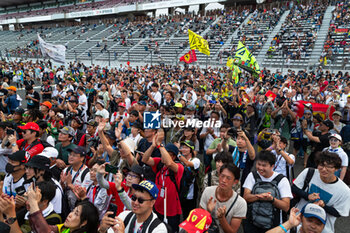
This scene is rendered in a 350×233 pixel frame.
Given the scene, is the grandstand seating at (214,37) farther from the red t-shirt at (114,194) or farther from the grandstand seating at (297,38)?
the red t-shirt at (114,194)

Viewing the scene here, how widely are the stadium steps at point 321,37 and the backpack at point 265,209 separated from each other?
61.9 feet

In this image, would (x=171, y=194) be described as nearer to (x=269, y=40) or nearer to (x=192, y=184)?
(x=192, y=184)

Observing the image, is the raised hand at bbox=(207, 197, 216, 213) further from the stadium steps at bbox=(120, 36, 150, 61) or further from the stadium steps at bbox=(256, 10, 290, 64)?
the stadium steps at bbox=(120, 36, 150, 61)

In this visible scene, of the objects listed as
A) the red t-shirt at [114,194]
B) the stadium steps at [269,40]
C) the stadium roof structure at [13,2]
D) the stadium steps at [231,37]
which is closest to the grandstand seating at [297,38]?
the stadium steps at [269,40]

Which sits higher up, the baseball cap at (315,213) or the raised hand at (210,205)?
the baseball cap at (315,213)

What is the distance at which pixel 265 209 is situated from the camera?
2.59 metres

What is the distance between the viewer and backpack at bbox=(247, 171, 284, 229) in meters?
2.58

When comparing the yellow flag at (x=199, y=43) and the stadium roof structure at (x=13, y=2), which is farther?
the stadium roof structure at (x=13, y=2)

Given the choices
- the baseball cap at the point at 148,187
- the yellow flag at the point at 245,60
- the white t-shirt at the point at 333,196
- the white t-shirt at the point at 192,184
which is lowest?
the white t-shirt at the point at 192,184

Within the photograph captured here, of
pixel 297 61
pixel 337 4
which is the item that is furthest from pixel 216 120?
pixel 337 4

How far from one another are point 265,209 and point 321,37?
85.0 feet

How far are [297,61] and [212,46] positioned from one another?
11295 millimetres

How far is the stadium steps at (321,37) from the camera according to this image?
66.7 feet

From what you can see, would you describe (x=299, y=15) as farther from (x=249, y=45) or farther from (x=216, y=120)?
(x=216, y=120)
